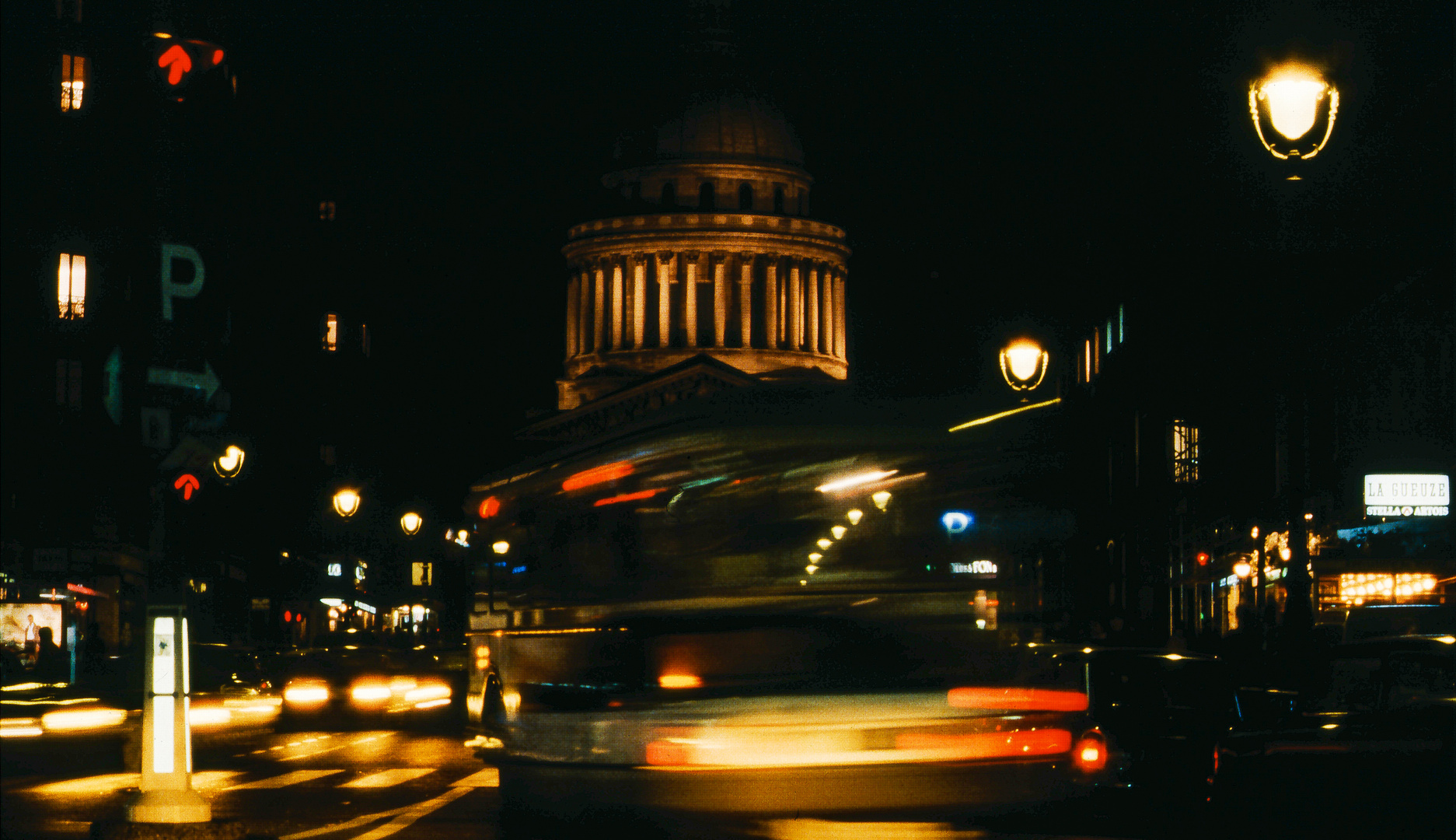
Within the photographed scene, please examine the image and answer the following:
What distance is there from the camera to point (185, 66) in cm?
1044

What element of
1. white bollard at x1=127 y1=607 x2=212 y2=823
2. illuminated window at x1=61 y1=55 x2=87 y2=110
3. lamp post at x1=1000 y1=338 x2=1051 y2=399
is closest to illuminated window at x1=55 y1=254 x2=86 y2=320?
illuminated window at x1=61 y1=55 x2=87 y2=110

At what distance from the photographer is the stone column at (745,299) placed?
119m

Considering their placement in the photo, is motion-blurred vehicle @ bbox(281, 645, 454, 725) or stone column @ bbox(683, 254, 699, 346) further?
stone column @ bbox(683, 254, 699, 346)

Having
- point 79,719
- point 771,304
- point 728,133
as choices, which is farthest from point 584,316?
point 79,719

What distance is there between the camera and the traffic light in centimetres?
1035

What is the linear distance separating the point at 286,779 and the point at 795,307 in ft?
342

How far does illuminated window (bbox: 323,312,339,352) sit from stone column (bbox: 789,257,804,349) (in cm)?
3423

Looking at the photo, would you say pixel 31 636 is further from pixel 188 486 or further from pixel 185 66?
pixel 185 66

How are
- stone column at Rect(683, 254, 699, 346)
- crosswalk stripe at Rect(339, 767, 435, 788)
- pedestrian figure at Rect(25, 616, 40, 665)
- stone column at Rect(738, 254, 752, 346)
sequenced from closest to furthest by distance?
crosswalk stripe at Rect(339, 767, 435, 788), pedestrian figure at Rect(25, 616, 40, 665), stone column at Rect(738, 254, 752, 346), stone column at Rect(683, 254, 699, 346)

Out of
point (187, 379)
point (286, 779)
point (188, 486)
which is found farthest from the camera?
point (188, 486)

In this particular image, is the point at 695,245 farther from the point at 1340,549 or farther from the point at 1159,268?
the point at 1340,549

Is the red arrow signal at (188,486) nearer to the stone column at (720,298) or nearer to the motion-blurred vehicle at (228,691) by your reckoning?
the motion-blurred vehicle at (228,691)

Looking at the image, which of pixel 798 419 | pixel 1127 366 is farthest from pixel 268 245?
pixel 798 419

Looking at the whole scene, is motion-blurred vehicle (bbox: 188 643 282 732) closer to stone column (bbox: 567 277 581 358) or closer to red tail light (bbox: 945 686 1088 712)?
red tail light (bbox: 945 686 1088 712)
